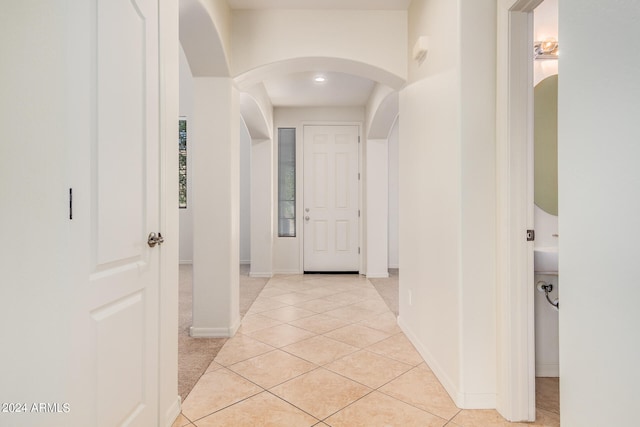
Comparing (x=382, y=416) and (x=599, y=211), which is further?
(x=382, y=416)

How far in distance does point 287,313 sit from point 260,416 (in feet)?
6.48

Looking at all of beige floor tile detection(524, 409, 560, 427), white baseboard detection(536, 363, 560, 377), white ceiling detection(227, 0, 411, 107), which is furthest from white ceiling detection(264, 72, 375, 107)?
beige floor tile detection(524, 409, 560, 427)

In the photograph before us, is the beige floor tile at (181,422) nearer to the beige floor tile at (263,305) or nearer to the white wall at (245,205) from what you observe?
the beige floor tile at (263,305)

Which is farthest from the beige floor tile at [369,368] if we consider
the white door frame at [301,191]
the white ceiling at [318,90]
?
the white door frame at [301,191]

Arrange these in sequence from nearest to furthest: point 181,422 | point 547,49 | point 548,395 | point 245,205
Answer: point 181,422
point 548,395
point 547,49
point 245,205

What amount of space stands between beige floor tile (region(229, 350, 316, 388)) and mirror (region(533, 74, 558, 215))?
1.84 metres

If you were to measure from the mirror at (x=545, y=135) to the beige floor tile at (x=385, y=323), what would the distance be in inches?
63.3

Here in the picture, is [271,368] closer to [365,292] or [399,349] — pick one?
[399,349]

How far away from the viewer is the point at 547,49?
2363mm

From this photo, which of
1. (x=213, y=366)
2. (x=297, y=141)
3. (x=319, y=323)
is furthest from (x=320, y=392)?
(x=297, y=141)

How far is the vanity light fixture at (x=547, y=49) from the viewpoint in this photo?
2.36 metres

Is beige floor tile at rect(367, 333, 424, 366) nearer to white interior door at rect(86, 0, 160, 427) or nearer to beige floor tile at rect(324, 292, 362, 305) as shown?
beige floor tile at rect(324, 292, 362, 305)

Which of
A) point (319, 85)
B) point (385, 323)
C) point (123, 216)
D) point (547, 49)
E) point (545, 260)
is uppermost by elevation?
point (319, 85)

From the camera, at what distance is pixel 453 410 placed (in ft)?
6.32
